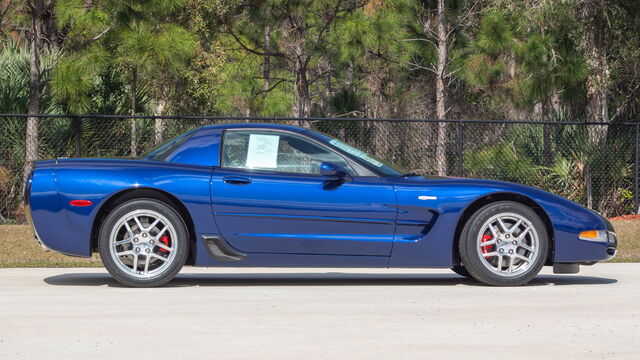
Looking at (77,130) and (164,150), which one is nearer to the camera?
(164,150)

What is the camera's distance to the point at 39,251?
12.8 metres

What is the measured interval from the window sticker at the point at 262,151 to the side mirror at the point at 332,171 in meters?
0.47

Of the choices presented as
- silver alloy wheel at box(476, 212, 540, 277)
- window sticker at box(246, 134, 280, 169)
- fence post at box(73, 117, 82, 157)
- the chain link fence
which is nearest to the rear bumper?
silver alloy wheel at box(476, 212, 540, 277)

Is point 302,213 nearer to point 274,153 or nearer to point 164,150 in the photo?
point 274,153

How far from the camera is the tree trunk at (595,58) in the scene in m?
20.1

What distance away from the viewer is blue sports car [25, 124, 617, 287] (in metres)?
8.88

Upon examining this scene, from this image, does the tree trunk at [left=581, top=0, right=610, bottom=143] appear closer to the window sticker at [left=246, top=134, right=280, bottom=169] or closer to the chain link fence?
the chain link fence

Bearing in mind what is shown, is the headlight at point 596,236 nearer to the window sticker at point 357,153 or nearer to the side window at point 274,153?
the window sticker at point 357,153

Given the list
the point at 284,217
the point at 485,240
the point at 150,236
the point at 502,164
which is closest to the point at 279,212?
the point at 284,217

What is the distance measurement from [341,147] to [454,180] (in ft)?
3.26

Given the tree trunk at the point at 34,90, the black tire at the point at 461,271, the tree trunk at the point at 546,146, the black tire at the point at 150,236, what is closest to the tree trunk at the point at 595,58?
the tree trunk at the point at 546,146

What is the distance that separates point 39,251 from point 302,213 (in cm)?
495

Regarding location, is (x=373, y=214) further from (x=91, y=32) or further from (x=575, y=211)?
(x=91, y=32)

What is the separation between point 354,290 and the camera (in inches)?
354
